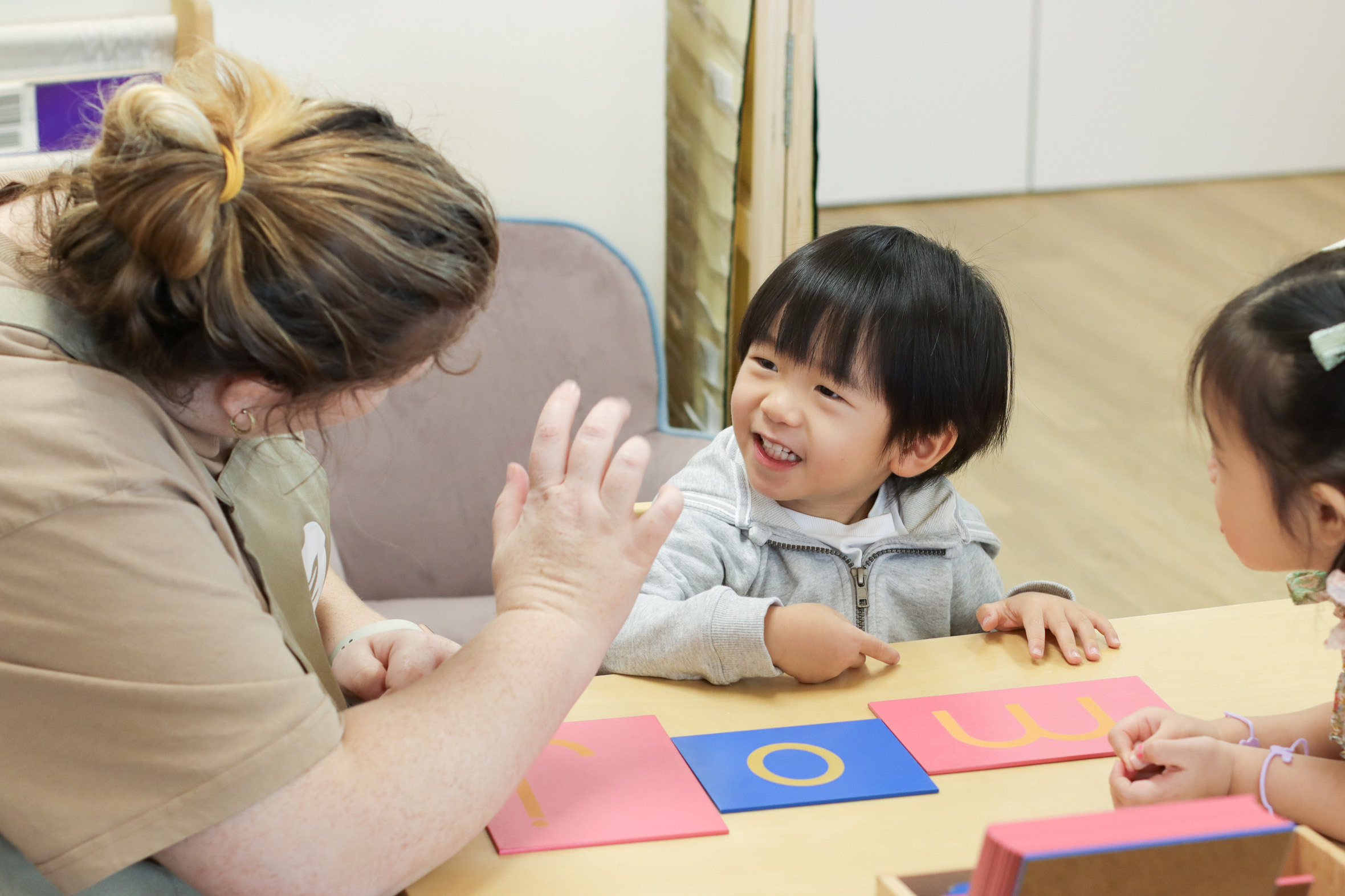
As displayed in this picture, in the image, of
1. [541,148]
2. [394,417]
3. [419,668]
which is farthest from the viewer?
[541,148]

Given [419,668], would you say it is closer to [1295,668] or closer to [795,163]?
[1295,668]

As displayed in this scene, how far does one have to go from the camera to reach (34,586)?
2.28 feet

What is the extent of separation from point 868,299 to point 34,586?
789 mm

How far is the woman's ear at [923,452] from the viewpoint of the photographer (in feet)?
4.24

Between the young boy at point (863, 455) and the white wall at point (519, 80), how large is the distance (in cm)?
94

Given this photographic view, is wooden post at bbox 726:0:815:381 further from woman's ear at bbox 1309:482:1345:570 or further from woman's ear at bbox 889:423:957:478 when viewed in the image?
woman's ear at bbox 1309:482:1345:570

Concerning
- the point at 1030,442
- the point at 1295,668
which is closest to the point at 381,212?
the point at 1295,668

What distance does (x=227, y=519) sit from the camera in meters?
0.87

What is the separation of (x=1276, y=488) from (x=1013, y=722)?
0.99 ft

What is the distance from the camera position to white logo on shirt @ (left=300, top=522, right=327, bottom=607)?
104 cm

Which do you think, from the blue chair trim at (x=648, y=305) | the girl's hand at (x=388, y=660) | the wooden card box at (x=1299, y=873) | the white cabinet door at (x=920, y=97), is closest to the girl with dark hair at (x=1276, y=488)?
the wooden card box at (x=1299, y=873)

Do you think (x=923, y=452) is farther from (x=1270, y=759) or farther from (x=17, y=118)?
(x=17, y=118)

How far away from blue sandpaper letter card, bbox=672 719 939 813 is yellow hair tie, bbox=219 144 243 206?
51 cm

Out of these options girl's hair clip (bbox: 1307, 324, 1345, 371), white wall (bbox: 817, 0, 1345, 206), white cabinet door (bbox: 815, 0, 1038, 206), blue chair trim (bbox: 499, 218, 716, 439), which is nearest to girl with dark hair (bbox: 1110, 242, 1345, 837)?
girl's hair clip (bbox: 1307, 324, 1345, 371)
